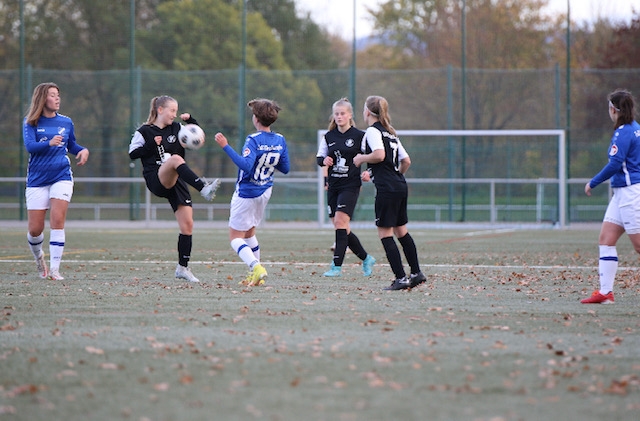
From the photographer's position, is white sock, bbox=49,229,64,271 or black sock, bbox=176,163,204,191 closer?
black sock, bbox=176,163,204,191

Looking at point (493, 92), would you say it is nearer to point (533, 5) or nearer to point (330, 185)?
point (533, 5)

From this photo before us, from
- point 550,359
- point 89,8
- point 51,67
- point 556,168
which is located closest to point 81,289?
point 550,359

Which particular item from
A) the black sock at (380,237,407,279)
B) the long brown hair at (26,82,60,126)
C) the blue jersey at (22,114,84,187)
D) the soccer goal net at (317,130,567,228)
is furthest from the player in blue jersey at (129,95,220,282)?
the soccer goal net at (317,130,567,228)

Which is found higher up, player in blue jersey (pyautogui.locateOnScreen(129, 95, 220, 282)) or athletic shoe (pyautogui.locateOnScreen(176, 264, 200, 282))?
player in blue jersey (pyautogui.locateOnScreen(129, 95, 220, 282))

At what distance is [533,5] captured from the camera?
3700 centimetres

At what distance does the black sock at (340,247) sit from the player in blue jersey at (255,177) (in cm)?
121

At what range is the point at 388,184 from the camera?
8.55 m

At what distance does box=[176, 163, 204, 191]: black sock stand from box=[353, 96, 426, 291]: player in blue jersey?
4.62 ft

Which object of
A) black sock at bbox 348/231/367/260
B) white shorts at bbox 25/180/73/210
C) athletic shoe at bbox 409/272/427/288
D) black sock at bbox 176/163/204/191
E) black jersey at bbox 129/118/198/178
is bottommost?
athletic shoe at bbox 409/272/427/288

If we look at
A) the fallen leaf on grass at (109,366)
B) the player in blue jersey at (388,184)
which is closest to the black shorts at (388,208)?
the player in blue jersey at (388,184)

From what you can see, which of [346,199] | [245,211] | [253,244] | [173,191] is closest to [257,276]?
[245,211]

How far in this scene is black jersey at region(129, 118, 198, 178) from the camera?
905 centimetres

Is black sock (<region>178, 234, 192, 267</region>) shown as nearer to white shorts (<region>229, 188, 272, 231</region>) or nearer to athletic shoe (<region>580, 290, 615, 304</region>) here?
white shorts (<region>229, 188, 272, 231</region>)

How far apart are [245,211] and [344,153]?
161cm
